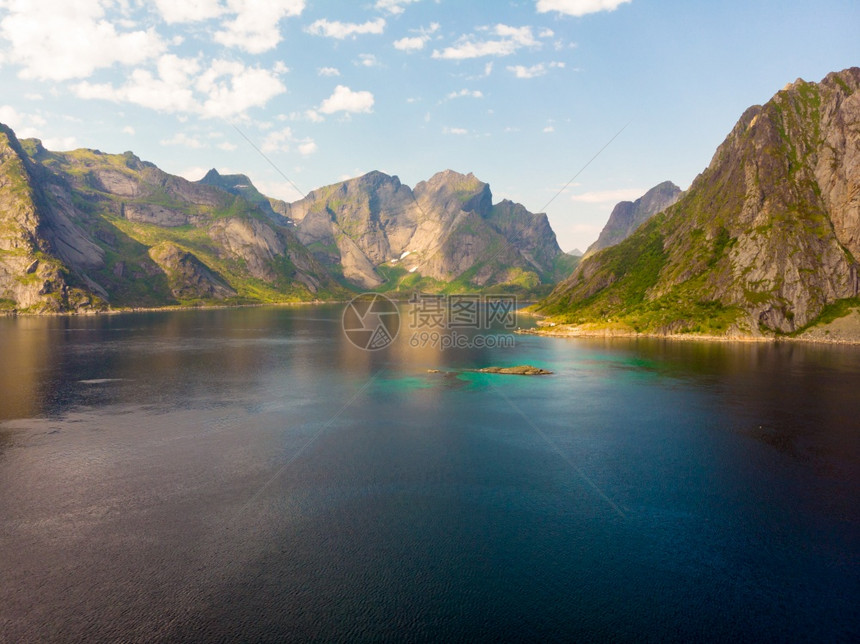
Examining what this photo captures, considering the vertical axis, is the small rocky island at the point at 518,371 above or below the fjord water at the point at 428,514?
above

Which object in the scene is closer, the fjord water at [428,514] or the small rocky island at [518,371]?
the fjord water at [428,514]

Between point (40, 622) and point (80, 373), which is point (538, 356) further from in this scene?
point (40, 622)

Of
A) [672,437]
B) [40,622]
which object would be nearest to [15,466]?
[40,622]

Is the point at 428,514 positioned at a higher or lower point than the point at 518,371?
lower

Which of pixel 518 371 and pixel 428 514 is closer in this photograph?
pixel 428 514

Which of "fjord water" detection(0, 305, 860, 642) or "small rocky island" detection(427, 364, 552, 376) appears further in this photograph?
"small rocky island" detection(427, 364, 552, 376)

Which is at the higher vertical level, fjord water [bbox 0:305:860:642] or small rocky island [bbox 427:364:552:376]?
small rocky island [bbox 427:364:552:376]

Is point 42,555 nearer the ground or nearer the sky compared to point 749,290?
nearer the ground

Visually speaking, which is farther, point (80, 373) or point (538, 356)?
point (538, 356)
